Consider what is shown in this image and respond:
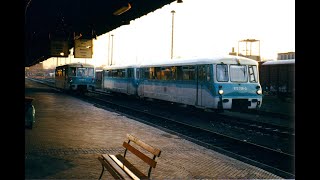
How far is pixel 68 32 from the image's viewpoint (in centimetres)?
1944

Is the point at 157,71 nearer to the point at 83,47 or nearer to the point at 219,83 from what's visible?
the point at 83,47

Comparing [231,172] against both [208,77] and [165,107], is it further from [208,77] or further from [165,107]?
[165,107]

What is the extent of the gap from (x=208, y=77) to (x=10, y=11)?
14.2 meters

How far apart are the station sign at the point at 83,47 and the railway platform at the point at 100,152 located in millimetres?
6170

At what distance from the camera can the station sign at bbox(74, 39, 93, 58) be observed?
60.8 feet

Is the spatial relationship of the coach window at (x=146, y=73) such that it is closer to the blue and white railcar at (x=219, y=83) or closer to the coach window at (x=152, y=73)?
the coach window at (x=152, y=73)

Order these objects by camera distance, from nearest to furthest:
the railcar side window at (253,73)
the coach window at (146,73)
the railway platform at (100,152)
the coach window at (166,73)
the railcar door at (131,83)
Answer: the railway platform at (100,152), the railcar side window at (253,73), the coach window at (166,73), the coach window at (146,73), the railcar door at (131,83)

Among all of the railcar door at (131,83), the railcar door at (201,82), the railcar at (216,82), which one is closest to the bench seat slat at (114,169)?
the railcar at (216,82)

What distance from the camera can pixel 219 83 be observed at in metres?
16.0

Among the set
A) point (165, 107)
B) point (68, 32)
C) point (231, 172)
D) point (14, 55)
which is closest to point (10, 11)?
point (14, 55)

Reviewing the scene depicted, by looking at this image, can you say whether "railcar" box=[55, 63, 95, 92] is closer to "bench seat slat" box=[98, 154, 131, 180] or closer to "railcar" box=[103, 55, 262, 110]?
"railcar" box=[103, 55, 262, 110]

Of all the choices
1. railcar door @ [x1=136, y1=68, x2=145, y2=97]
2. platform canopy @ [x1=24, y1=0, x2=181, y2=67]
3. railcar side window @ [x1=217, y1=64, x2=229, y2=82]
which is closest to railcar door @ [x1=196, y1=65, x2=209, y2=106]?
railcar side window @ [x1=217, y1=64, x2=229, y2=82]

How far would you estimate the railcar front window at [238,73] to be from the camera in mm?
16609

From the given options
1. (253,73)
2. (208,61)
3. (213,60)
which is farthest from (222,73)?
(253,73)
